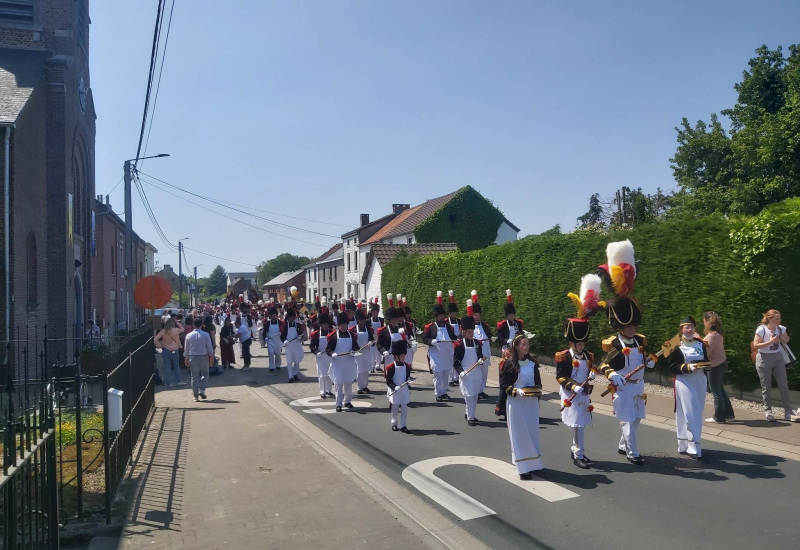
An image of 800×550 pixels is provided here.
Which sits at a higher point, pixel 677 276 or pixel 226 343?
pixel 677 276

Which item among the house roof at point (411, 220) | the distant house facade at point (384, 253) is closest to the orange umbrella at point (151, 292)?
the distant house facade at point (384, 253)

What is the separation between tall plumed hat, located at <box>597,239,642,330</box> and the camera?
7.82 m

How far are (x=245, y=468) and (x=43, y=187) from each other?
15.4 m

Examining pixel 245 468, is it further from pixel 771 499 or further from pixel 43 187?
pixel 43 187

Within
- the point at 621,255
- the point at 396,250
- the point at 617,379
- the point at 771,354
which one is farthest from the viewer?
the point at 396,250

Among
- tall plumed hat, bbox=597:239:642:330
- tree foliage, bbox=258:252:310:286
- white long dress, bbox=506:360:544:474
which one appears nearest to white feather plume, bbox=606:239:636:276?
tall plumed hat, bbox=597:239:642:330

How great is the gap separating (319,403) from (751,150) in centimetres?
2209

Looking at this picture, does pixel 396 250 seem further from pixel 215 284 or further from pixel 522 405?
pixel 215 284

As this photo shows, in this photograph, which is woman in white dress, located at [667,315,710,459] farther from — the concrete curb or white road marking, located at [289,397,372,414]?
white road marking, located at [289,397,372,414]

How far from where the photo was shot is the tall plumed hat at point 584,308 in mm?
7695

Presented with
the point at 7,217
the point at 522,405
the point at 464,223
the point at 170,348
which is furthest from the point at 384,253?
the point at 522,405

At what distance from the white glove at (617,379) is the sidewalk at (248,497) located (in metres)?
3.13

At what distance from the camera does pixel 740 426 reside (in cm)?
948

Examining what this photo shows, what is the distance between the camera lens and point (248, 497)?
673 centimetres
